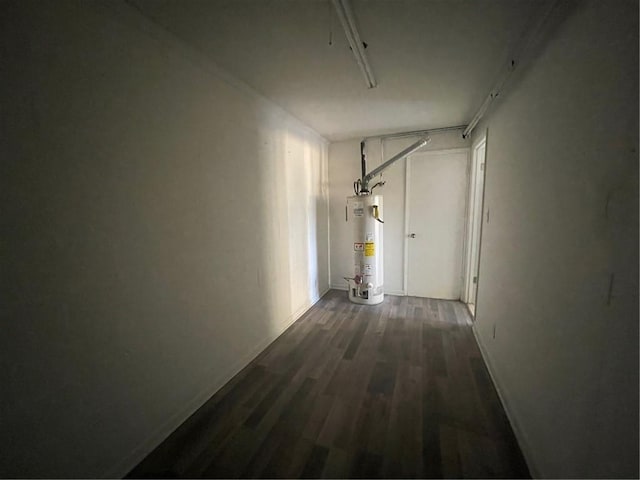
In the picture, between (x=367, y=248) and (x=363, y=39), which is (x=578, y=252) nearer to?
(x=363, y=39)

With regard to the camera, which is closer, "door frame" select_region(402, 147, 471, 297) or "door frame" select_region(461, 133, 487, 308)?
"door frame" select_region(461, 133, 487, 308)

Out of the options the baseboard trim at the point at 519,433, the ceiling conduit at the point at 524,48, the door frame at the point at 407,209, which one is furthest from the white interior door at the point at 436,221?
the baseboard trim at the point at 519,433

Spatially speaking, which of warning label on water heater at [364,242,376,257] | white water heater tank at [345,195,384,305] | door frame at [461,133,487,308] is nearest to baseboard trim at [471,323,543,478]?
door frame at [461,133,487,308]

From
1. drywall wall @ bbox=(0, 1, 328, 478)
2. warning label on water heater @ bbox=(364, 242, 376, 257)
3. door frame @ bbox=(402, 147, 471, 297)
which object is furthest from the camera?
warning label on water heater @ bbox=(364, 242, 376, 257)

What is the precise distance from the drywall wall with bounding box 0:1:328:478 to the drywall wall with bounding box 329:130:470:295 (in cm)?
203

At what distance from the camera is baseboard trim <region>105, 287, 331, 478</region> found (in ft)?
4.19

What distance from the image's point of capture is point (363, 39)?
154 centimetres

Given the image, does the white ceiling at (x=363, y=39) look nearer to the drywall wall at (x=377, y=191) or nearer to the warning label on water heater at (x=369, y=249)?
the drywall wall at (x=377, y=191)

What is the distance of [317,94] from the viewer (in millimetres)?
2312

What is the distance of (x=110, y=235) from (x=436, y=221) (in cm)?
359

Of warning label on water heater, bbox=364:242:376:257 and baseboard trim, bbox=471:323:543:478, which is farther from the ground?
warning label on water heater, bbox=364:242:376:257

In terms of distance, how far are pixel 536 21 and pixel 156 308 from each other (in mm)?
2696

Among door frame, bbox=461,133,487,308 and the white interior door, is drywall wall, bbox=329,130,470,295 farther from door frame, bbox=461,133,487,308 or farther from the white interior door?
door frame, bbox=461,133,487,308

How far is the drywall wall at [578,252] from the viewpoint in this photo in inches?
29.6
